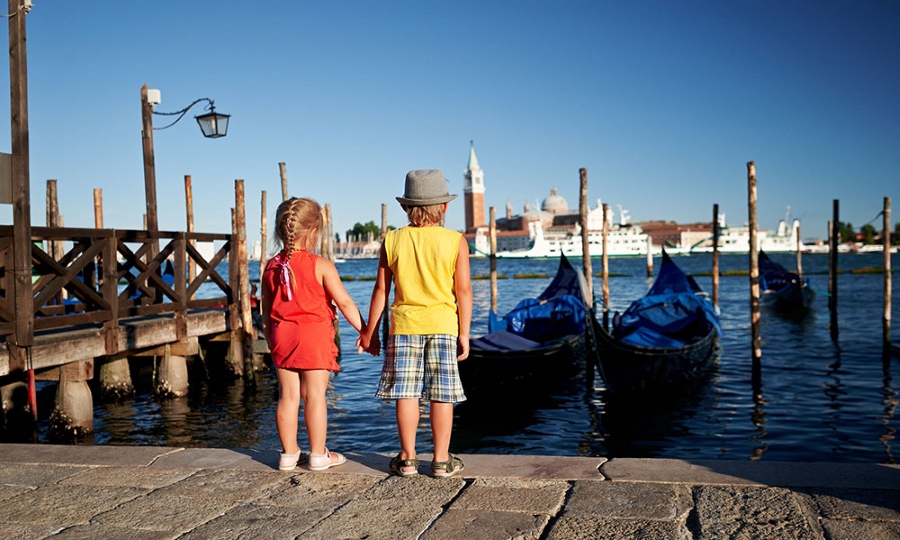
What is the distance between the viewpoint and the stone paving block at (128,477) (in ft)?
8.58

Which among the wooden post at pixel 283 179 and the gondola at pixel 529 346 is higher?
the wooden post at pixel 283 179

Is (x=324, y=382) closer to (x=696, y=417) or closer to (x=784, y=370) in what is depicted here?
(x=696, y=417)

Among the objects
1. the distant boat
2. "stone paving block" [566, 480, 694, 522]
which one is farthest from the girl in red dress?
the distant boat

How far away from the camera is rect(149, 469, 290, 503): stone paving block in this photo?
8.11ft

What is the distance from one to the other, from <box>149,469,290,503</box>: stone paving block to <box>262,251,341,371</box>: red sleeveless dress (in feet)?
1.25

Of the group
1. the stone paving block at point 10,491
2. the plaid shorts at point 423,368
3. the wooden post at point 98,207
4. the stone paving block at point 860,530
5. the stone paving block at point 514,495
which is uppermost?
the wooden post at point 98,207

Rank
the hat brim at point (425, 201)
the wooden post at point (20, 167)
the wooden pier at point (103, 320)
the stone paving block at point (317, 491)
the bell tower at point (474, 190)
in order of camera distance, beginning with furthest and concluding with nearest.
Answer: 1. the bell tower at point (474, 190)
2. the wooden pier at point (103, 320)
3. the wooden post at point (20, 167)
4. the hat brim at point (425, 201)
5. the stone paving block at point (317, 491)

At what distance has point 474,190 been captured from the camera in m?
119

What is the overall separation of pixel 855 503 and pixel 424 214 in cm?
153

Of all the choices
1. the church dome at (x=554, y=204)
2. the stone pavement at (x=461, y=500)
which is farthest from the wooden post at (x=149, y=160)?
the church dome at (x=554, y=204)

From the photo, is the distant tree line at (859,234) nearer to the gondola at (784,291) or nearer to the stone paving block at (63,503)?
the gondola at (784,291)

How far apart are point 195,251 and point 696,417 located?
5.06 meters

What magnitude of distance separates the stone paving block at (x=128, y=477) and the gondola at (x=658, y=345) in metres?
5.46

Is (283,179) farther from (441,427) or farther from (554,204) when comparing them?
(554,204)
